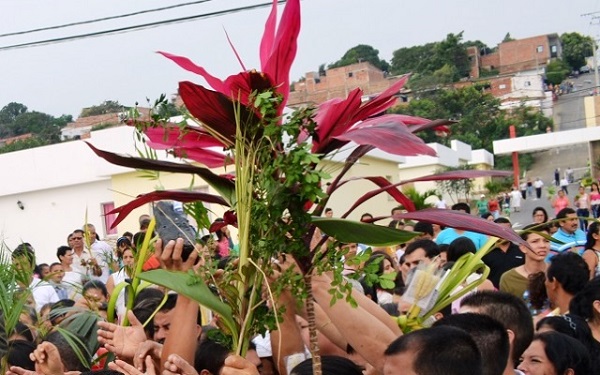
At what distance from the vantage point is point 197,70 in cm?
256

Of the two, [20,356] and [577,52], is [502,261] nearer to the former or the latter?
[20,356]

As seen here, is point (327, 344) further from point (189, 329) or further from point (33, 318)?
point (33, 318)

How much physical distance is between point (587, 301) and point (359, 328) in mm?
2646

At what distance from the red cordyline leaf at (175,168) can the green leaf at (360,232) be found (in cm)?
28

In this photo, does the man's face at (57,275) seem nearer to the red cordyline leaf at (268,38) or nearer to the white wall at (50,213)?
the red cordyline leaf at (268,38)

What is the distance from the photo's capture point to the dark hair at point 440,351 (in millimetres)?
2826

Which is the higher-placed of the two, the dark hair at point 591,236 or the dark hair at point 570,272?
the dark hair at point 570,272

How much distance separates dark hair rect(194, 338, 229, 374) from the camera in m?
4.46

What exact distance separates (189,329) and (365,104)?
1183mm

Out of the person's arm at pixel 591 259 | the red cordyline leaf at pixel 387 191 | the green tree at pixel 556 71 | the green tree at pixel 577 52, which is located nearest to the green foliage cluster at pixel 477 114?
the green tree at pixel 556 71

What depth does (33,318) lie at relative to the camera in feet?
16.7

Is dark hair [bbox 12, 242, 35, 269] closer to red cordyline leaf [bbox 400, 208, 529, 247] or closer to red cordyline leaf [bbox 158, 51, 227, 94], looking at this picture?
red cordyline leaf [bbox 158, 51, 227, 94]

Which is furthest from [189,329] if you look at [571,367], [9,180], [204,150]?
[9,180]

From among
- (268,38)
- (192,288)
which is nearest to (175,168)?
(192,288)
